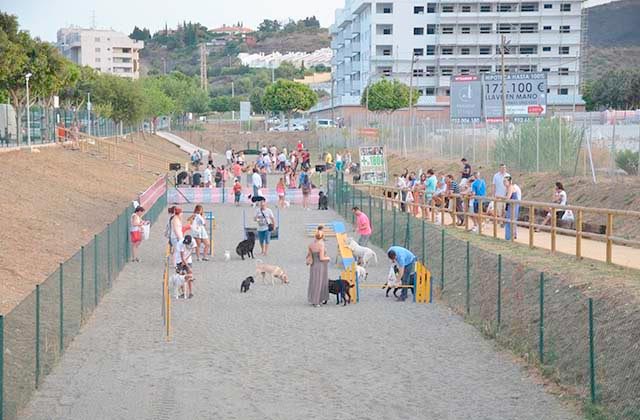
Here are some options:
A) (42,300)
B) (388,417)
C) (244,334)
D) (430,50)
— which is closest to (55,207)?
(244,334)

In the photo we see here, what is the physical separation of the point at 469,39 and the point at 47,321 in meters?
100

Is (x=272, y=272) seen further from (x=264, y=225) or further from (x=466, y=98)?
(x=466, y=98)

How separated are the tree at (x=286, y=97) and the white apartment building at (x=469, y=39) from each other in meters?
10.9

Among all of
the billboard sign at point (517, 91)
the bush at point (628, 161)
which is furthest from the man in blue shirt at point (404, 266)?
the billboard sign at point (517, 91)

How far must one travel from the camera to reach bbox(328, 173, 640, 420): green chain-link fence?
1284cm

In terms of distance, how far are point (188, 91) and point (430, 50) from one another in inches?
1555

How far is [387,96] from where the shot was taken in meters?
101

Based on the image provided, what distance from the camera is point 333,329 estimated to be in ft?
62.0

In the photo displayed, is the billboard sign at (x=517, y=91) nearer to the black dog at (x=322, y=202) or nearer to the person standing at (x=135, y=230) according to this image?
the black dog at (x=322, y=202)

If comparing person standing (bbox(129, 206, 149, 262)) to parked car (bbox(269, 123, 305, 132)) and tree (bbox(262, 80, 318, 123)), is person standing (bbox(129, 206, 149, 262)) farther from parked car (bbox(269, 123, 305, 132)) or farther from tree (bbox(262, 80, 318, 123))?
parked car (bbox(269, 123, 305, 132))

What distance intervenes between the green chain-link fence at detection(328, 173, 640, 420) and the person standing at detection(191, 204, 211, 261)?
5.61 m

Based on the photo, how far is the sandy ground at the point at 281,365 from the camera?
1347 cm

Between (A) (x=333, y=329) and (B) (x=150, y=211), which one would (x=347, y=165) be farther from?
(A) (x=333, y=329)

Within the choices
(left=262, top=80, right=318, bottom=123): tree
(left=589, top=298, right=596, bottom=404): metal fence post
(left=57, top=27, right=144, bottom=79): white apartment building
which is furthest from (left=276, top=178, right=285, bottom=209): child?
(left=57, top=27, right=144, bottom=79): white apartment building
